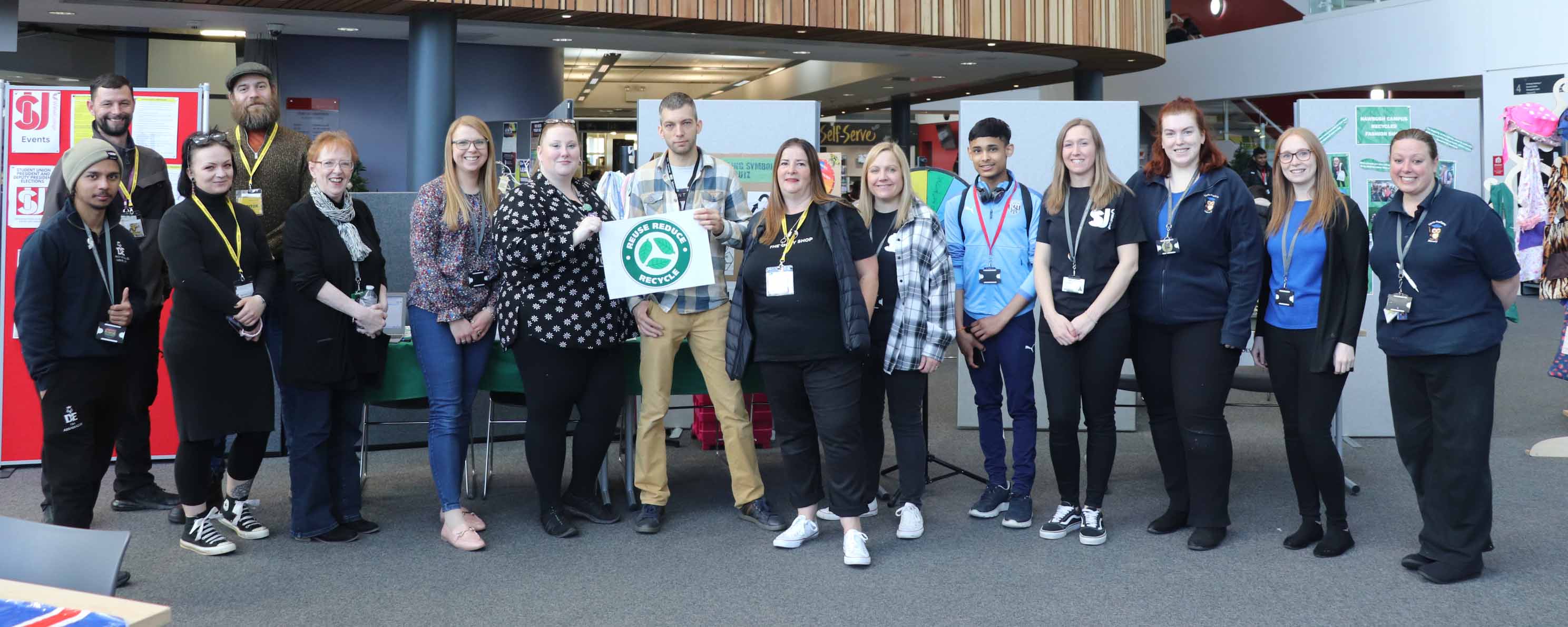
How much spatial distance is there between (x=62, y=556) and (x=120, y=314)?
6.99 feet

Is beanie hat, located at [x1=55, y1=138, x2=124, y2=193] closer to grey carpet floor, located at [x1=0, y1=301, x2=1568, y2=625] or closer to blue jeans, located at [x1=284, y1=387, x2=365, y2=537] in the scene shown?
blue jeans, located at [x1=284, y1=387, x2=365, y2=537]

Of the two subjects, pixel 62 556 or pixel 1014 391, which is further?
pixel 1014 391

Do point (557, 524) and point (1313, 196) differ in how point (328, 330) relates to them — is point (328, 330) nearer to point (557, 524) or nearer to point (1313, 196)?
point (557, 524)

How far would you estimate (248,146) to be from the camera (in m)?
4.49

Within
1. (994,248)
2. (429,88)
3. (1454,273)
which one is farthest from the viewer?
(429,88)

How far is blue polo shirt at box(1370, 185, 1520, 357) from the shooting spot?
3395 millimetres

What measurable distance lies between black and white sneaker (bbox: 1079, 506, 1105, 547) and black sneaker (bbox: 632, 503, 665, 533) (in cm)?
152

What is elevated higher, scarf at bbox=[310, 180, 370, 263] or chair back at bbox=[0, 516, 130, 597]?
scarf at bbox=[310, 180, 370, 263]

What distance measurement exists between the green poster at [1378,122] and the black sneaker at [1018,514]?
2.95m

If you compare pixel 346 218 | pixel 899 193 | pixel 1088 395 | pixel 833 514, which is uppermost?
pixel 899 193

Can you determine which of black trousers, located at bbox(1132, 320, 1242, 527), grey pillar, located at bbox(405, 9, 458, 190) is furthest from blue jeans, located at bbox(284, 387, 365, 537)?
grey pillar, located at bbox(405, 9, 458, 190)

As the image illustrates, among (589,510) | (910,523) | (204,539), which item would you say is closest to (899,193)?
(910,523)

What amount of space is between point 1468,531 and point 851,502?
74.7 inches

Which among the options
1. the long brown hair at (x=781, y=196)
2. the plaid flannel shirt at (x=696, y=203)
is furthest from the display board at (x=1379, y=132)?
the plaid flannel shirt at (x=696, y=203)
